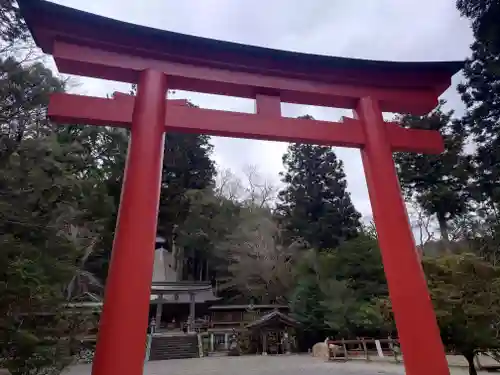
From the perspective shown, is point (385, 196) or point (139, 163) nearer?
point (139, 163)

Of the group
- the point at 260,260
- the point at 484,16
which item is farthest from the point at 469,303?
the point at 260,260

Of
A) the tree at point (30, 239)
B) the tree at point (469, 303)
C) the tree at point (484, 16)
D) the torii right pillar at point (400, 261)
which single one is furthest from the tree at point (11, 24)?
the tree at point (484, 16)

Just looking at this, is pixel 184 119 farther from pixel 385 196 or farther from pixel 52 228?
pixel 52 228

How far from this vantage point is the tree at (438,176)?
18172 mm

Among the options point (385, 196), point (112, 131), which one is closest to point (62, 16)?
point (385, 196)

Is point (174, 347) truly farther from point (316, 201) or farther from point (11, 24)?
point (11, 24)

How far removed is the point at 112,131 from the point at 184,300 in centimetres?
1244

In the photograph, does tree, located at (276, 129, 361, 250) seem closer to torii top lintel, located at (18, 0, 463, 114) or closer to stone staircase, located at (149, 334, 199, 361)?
stone staircase, located at (149, 334, 199, 361)

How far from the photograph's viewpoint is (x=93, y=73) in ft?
11.2

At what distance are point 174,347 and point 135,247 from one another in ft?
59.6

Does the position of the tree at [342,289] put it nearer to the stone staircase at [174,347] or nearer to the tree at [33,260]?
the stone staircase at [174,347]

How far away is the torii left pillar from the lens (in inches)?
94.7

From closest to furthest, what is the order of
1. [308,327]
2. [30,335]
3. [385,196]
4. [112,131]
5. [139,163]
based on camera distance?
[139,163]
[385,196]
[30,335]
[112,131]
[308,327]

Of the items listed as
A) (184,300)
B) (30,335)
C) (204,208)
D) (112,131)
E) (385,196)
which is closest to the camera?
(385,196)
